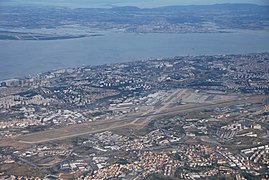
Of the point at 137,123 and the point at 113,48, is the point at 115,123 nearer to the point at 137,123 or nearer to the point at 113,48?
the point at 137,123

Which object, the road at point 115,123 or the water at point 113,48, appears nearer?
the road at point 115,123

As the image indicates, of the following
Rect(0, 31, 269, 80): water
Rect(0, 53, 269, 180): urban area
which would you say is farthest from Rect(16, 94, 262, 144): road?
Rect(0, 31, 269, 80): water

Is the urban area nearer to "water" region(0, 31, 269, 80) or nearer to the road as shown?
the road

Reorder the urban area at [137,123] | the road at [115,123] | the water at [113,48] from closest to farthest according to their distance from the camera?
the urban area at [137,123], the road at [115,123], the water at [113,48]

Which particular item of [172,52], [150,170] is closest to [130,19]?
[172,52]

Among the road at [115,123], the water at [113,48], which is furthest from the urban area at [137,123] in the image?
the water at [113,48]

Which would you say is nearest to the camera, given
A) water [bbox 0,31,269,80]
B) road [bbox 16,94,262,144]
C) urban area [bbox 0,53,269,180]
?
urban area [bbox 0,53,269,180]

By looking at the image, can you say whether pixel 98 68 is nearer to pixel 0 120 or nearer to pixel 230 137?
pixel 0 120

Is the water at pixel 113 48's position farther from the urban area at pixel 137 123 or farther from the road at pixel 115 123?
the road at pixel 115 123
